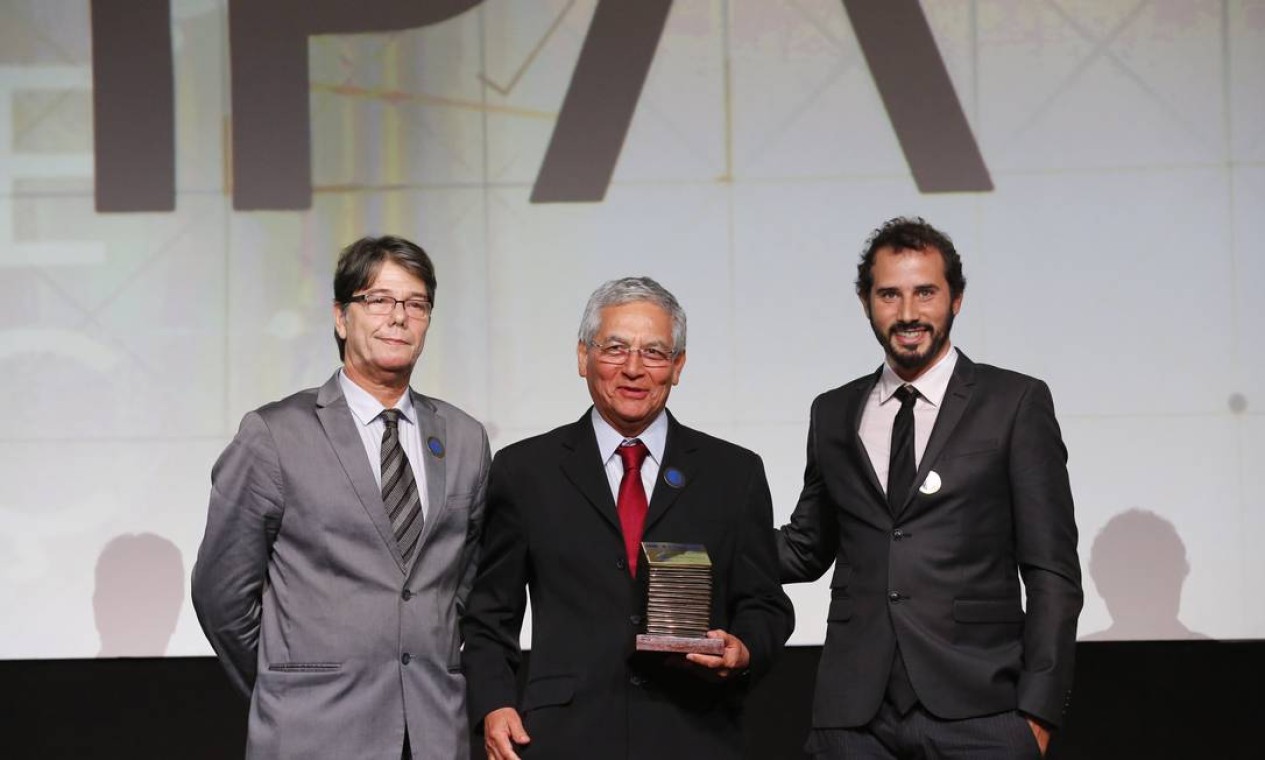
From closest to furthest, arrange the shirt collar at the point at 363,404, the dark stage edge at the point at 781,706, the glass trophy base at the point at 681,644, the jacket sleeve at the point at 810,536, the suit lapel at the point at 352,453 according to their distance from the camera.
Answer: the glass trophy base at the point at 681,644
the suit lapel at the point at 352,453
the shirt collar at the point at 363,404
the jacket sleeve at the point at 810,536
the dark stage edge at the point at 781,706

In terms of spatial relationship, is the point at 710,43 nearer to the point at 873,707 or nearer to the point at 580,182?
the point at 580,182

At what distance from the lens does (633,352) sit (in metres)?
2.46

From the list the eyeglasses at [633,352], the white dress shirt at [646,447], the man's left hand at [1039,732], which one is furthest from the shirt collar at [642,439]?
the man's left hand at [1039,732]

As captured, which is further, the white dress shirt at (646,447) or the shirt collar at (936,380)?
the shirt collar at (936,380)

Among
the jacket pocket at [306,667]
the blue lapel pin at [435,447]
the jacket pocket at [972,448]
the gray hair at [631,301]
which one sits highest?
the gray hair at [631,301]

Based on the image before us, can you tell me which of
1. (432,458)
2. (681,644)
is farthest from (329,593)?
(681,644)

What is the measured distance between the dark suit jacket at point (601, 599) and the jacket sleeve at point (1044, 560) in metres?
0.43

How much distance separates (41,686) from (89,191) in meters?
1.59

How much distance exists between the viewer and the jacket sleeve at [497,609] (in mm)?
2414

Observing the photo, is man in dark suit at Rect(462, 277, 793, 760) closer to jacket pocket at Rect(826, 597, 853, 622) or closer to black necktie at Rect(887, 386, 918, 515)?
jacket pocket at Rect(826, 597, 853, 622)

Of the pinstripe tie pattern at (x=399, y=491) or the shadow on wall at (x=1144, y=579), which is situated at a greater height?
the pinstripe tie pattern at (x=399, y=491)

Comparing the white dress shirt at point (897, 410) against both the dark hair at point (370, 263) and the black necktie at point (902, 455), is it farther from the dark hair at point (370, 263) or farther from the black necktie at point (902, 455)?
the dark hair at point (370, 263)

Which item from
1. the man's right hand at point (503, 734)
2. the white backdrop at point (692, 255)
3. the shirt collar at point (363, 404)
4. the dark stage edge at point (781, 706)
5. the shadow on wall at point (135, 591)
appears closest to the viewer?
the man's right hand at point (503, 734)

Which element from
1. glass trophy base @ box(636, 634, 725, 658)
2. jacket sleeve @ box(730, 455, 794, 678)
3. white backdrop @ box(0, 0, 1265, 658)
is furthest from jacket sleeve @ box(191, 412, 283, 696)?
white backdrop @ box(0, 0, 1265, 658)
